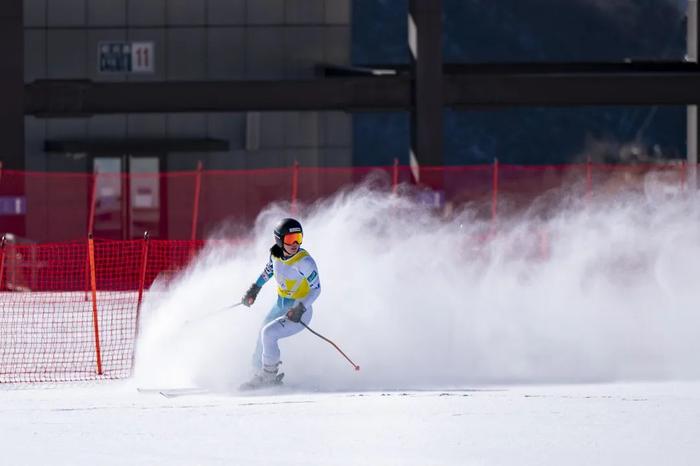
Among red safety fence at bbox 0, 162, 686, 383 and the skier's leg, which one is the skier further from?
red safety fence at bbox 0, 162, 686, 383

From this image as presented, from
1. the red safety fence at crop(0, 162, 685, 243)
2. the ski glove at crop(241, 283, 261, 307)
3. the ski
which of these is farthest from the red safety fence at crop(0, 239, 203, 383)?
the ski glove at crop(241, 283, 261, 307)

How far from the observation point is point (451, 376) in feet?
51.6

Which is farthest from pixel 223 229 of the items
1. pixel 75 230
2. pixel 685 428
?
pixel 685 428

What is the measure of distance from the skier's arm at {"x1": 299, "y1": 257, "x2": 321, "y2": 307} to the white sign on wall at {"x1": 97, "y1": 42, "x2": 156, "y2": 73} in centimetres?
1946

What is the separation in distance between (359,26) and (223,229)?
27.0m

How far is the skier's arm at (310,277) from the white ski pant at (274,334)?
20cm

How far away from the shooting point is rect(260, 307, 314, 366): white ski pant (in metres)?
14.7

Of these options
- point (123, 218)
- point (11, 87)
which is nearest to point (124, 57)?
point (123, 218)

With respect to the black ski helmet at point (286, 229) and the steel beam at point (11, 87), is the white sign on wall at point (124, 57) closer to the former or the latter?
the steel beam at point (11, 87)

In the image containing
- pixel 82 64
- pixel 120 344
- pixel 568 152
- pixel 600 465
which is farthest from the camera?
pixel 568 152

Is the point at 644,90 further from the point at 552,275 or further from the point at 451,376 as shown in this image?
the point at 451,376

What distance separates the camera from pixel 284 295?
15.0 metres

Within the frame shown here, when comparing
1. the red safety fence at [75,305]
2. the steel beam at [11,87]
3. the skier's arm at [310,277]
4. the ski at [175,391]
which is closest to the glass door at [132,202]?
the steel beam at [11,87]

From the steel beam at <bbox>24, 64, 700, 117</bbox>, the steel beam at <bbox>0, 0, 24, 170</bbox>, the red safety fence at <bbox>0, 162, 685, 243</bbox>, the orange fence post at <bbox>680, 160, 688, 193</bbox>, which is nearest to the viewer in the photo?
the orange fence post at <bbox>680, 160, 688, 193</bbox>
